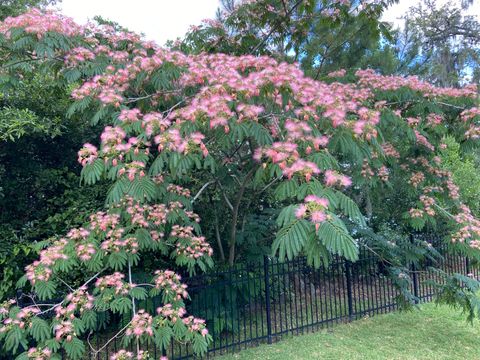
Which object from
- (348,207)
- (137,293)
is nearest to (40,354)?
(137,293)

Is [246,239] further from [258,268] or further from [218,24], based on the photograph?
[218,24]

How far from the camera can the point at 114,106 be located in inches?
160

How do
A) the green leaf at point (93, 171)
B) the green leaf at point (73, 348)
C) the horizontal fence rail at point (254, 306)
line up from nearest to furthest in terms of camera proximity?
the green leaf at point (73, 348), the green leaf at point (93, 171), the horizontal fence rail at point (254, 306)

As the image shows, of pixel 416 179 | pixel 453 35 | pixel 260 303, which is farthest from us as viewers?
pixel 453 35

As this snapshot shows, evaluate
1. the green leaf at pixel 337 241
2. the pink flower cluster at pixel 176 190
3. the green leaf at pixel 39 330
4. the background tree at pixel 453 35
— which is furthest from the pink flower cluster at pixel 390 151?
the background tree at pixel 453 35

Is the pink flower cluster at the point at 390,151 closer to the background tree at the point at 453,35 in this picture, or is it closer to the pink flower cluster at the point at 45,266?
the pink flower cluster at the point at 45,266

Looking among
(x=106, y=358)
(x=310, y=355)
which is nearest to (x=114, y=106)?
(x=106, y=358)

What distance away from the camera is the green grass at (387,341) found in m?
5.10

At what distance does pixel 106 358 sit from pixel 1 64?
375 centimetres

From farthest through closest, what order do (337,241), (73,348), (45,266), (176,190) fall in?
1. (176,190)
2. (45,266)
3. (73,348)
4. (337,241)

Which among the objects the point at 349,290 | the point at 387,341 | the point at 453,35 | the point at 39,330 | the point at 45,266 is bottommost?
the point at 387,341

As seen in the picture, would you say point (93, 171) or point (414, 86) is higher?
point (414, 86)

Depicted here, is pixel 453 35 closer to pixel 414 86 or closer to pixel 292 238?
pixel 414 86

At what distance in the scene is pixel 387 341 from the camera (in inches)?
221
